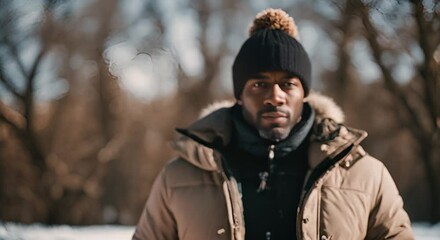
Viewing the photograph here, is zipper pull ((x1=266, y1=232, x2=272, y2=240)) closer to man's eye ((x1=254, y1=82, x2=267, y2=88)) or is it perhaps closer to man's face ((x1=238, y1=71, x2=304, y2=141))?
man's face ((x1=238, y1=71, x2=304, y2=141))

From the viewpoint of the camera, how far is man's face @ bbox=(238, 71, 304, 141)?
7.72ft

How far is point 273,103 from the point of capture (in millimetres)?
2342

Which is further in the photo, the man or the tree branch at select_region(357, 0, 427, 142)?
the tree branch at select_region(357, 0, 427, 142)

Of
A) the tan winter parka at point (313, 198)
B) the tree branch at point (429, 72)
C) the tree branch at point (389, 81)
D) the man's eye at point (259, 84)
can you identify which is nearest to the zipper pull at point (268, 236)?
the tan winter parka at point (313, 198)

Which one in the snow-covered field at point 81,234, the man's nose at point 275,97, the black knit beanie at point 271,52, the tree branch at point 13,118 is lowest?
the snow-covered field at point 81,234

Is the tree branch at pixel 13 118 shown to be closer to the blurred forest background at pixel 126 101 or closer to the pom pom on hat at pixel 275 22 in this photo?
the blurred forest background at pixel 126 101

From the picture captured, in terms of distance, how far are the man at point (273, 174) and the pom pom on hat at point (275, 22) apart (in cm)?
5

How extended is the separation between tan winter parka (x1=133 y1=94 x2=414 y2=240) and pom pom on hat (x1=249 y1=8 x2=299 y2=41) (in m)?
0.43

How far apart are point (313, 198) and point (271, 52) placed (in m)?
0.61

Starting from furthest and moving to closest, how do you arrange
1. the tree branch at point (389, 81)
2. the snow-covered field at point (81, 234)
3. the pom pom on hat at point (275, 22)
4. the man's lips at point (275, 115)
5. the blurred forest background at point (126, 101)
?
the blurred forest background at point (126, 101), the tree branch at point (389, 81), the snow-covered field at point (81, 234), the pom pom on hat at point (275, 22), the man's lips at point (275, 115)

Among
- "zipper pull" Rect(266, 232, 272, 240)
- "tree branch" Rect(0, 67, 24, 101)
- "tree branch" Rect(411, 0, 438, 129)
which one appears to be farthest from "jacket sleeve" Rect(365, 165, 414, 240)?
"tree branch" Rect(0, 67, 24, 101)

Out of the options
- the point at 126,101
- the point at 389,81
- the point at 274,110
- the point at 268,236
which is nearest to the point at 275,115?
the point at 274,110

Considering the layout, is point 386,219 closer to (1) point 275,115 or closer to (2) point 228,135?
(1) point 275,115

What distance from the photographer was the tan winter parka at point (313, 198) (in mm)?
2236
